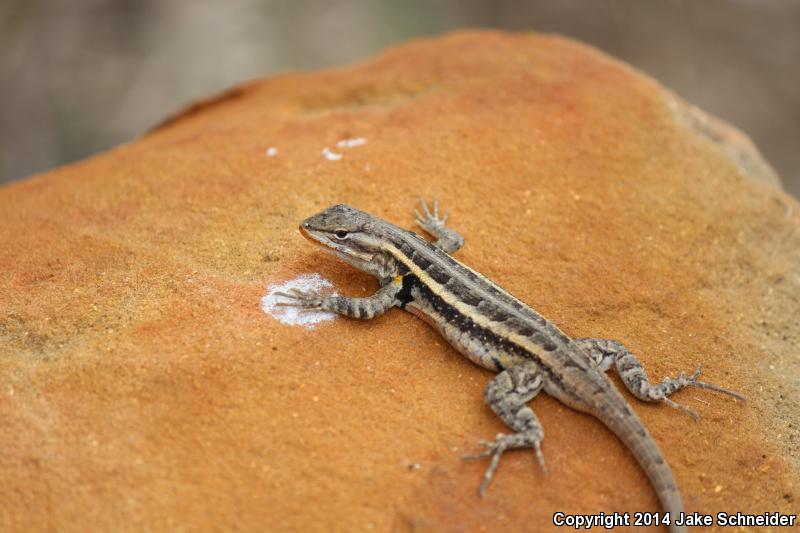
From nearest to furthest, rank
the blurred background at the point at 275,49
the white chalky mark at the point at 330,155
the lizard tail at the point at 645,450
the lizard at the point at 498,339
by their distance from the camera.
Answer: the lizard tail at the point at 645,450 < the lizard at the point at 498,339 < the white chalky mark at the point at 330,155 < the blurred background at the point at 275,49

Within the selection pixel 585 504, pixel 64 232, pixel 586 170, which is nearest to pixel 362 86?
pixel 586 170

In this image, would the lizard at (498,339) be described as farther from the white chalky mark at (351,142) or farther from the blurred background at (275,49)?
the blurred background at (275,49)

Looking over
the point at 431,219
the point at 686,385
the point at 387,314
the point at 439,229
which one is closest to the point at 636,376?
the point at 686,385

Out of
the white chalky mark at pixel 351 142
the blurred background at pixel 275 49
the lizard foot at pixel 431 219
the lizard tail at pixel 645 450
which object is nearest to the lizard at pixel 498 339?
the lizard tail at pixel 645 450

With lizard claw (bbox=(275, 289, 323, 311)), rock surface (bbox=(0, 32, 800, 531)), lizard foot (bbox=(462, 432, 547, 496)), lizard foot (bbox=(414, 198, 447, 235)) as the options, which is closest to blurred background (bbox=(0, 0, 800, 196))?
rock surface (bbox=(0, 32, 800, 531))

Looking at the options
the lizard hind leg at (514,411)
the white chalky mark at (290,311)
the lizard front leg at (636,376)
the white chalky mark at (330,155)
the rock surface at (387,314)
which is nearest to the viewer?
the rock surface at (387,314)

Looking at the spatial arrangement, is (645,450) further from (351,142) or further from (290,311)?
(351,142)

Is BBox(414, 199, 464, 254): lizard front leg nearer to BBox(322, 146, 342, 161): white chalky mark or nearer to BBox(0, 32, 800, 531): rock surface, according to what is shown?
BBox(0, 32, 800, 531): rock surface
